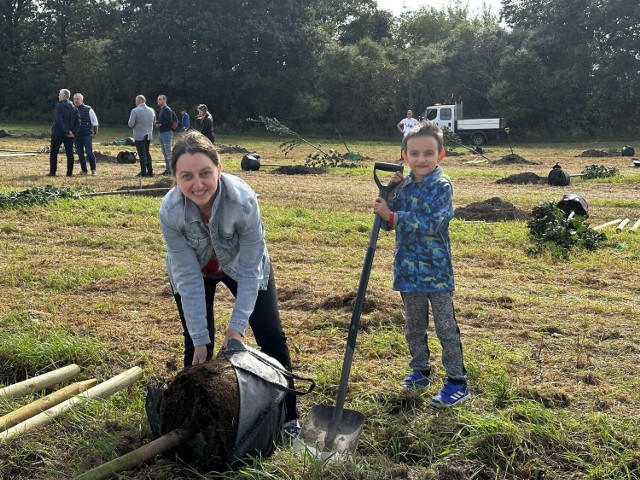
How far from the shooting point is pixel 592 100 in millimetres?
41094

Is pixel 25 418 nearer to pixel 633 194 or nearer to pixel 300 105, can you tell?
pixel 633 194

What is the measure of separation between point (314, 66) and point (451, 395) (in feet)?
154

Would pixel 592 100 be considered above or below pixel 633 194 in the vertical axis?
above

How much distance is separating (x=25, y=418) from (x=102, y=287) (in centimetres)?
307

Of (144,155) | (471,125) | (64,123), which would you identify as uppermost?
(471,125)

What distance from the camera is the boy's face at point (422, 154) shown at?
4152 millimetres

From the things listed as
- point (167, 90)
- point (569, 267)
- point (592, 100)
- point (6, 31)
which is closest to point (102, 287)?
point (569, 267)

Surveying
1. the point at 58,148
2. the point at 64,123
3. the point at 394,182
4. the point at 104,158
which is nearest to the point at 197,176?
the point at 394,182

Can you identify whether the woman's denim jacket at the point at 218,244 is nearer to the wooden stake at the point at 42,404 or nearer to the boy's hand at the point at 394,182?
the boy's hand at the point at 394,182

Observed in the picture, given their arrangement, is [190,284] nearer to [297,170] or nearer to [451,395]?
[451,395]

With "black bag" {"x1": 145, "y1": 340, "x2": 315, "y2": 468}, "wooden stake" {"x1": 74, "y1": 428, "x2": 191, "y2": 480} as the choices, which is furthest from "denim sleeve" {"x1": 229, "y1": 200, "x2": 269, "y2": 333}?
"wooden stake" {"x1": 74, "y1": 428, "x2": 191, "y2": 480}

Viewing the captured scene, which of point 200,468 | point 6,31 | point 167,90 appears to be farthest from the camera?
point 6,31

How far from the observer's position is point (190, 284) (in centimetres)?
364

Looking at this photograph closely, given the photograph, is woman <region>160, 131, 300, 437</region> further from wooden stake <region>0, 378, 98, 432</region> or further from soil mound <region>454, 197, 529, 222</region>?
soil mound <region>454, 197, 529, 222</region>
